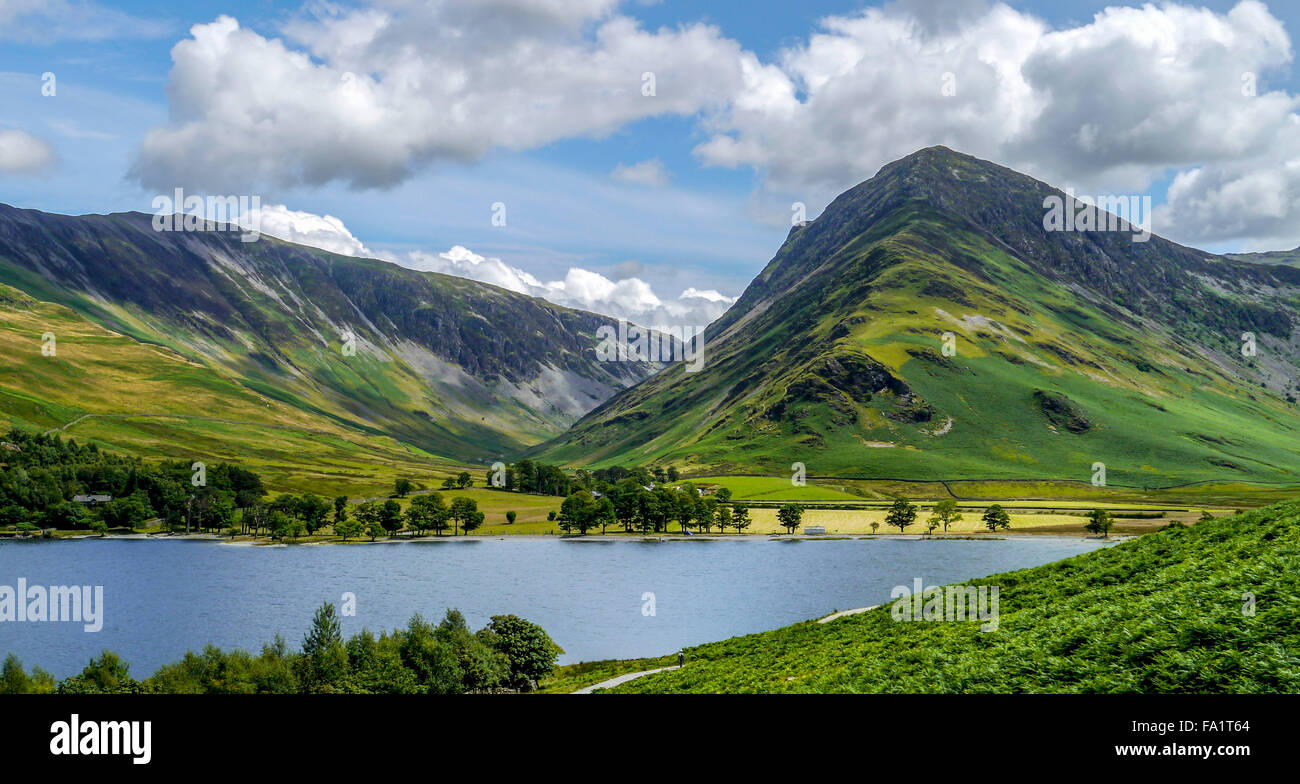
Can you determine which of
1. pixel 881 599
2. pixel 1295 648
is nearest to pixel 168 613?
pixel 881 599

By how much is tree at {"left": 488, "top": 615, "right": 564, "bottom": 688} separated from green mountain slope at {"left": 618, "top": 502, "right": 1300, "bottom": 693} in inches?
1430

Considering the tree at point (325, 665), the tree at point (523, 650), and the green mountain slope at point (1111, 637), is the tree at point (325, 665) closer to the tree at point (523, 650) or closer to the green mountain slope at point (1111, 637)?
the tree at point (523, 650)

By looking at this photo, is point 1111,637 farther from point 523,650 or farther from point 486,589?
point 486,589

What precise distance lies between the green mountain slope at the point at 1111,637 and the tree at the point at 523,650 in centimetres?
3633

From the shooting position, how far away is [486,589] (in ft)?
490

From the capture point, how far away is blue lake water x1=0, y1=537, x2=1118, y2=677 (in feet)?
371

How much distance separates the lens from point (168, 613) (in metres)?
133

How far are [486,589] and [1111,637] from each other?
450 ft
